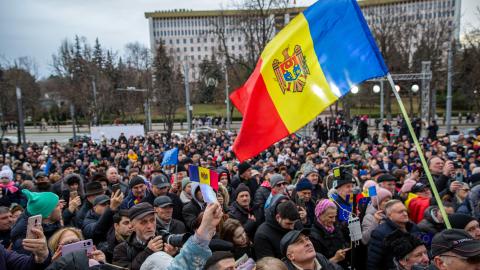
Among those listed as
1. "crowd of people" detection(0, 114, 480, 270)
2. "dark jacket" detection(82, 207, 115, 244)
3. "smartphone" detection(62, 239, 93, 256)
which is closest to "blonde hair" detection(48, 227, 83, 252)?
"crowd of people" detection(0, 114, 480, 270)

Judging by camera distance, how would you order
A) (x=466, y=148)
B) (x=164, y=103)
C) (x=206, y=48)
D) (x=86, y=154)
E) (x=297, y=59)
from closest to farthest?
(x=297, y=59) → (x=466, y=148) → (x=86, y=154) → (x=164, y=103) → (x=206, y=48)

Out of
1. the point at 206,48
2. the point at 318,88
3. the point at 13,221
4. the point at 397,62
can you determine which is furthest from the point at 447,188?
the point at 206,48

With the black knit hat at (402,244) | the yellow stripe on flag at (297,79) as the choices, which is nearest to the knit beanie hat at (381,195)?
the black knit hat at (402,244)

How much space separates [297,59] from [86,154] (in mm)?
16984

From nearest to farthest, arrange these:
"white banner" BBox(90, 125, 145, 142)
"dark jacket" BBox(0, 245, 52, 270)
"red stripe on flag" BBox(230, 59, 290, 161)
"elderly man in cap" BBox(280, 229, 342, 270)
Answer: "dark jacket" BBox(0, 245, 52, 270)
"elderly man in cap" BBox(280, 229, 342, 270)
"red stripe on flag" BBox(230, 59, 290, 161)
"white banner" BBox(90, 125, 145, 142)

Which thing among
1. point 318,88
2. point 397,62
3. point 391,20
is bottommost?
point 318,88

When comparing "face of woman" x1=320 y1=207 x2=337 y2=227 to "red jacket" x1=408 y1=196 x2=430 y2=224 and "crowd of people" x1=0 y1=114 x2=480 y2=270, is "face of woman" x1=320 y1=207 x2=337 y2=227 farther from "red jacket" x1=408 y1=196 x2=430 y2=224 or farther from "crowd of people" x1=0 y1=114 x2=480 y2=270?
"red jacket" x1=408 y1=196 x2=430 y2=224

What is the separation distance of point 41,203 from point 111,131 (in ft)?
83.8

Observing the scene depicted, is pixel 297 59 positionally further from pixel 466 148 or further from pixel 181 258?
pixel 466 148

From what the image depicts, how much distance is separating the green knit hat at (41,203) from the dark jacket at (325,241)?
293 cm

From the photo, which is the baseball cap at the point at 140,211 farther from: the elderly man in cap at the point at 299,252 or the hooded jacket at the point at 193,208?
the hooded jacket at the point at 193,208

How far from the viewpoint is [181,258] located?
236 cm

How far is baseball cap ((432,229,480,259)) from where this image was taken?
110 inches

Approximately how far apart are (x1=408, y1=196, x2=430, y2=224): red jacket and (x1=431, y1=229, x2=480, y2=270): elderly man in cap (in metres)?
2.30
